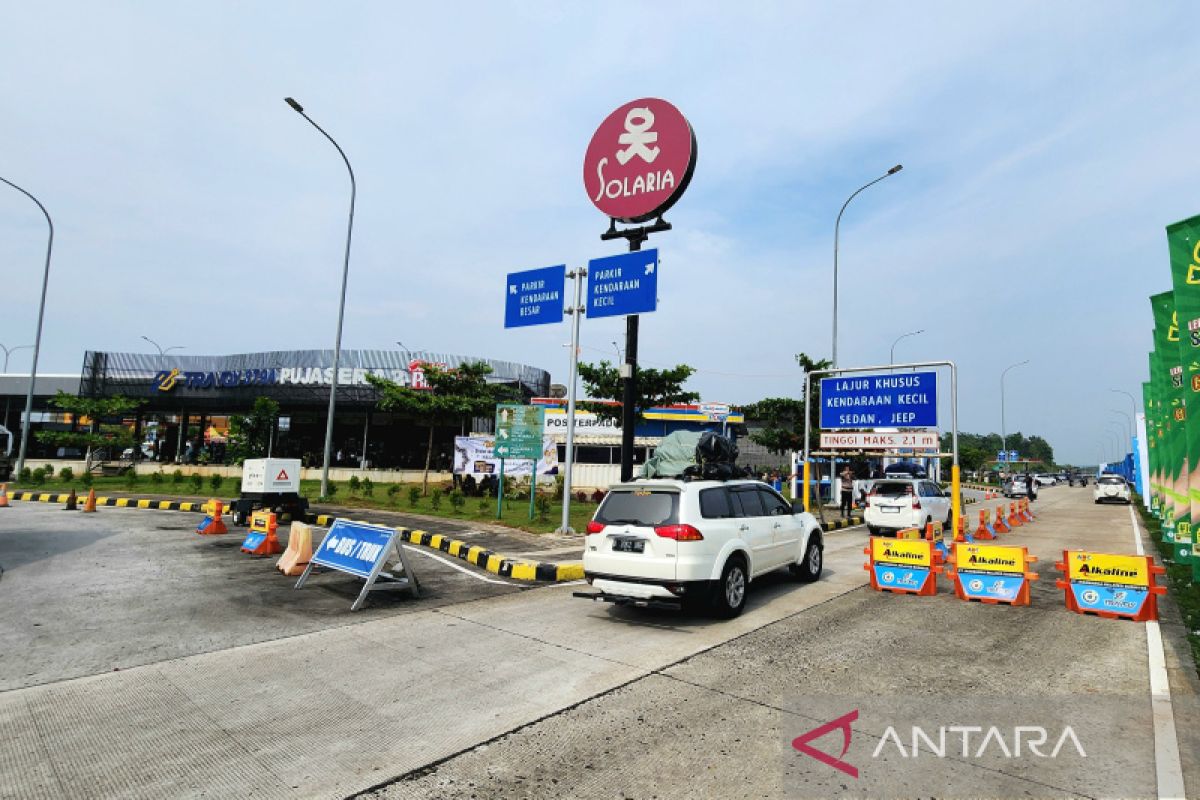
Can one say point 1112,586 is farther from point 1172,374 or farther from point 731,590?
point 1172,374

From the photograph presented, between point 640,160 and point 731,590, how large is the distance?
9063mm

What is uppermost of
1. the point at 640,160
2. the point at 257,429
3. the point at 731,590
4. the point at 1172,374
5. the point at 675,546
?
the point at 640,160

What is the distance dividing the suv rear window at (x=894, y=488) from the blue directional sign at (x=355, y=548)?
44.6 ft

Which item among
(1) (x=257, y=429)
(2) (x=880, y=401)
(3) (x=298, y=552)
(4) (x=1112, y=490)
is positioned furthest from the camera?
(1) (x=257, y=429)

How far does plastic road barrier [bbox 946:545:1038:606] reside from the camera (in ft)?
27.6

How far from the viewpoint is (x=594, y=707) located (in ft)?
15.7

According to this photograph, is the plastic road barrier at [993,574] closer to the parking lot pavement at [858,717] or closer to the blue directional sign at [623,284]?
the parking lot pavement at [858,717]

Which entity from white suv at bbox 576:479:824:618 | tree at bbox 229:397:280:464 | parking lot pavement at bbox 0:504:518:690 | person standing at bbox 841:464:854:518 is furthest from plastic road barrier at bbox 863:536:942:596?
tree at bbox 229:397:280:464

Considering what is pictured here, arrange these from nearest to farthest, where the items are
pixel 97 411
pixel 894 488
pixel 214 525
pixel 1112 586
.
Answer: pixel 1112 586 → pixel 214 525 → pixel 894 488 → pixel 97 411

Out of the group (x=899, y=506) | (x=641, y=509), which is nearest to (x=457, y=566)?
(x=641, y=509)

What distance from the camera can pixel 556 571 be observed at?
33.6 feet

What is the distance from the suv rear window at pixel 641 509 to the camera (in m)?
7.29

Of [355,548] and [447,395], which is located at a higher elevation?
[447,395]

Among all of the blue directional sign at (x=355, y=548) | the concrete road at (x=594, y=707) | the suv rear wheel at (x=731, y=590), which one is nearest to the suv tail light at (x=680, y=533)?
the suv rear wheel at (x=731, y=590)
